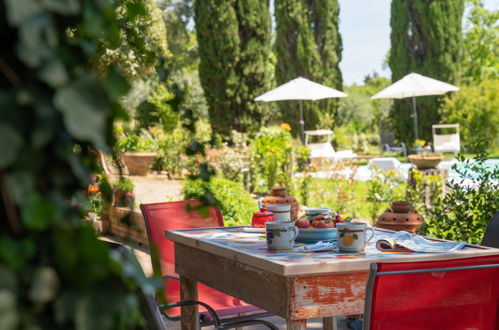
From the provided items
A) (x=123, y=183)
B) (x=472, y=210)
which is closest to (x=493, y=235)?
(x=472, y=210)

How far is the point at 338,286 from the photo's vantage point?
7.27ft

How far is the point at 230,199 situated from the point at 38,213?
577 centimetres

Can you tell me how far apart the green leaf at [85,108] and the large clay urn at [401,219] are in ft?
13.2

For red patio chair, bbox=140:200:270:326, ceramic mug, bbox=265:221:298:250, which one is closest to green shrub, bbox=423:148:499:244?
red patio chair, bbox=140:200:270:326

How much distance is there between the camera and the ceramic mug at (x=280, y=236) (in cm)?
253

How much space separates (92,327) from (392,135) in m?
22.8

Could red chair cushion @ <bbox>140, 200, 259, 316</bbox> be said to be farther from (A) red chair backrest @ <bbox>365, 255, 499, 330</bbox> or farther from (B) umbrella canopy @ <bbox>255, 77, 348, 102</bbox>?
(B) umbrella canopy @ <bbox>255, 77, 348, 102</bbox>

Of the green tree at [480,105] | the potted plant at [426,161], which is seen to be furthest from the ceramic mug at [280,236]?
the green tree at [480,105]

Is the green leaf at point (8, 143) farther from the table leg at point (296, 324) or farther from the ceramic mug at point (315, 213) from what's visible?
the ceramic mug at point (315, 213)

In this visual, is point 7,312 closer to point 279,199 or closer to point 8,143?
point 8,143

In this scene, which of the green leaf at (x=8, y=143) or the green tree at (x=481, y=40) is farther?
the green tree at (x=481, y=40)

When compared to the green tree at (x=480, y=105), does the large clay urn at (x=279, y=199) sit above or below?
below

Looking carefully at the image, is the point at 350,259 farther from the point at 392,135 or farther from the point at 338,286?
the point at 392,135

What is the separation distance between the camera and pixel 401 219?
4.49m
